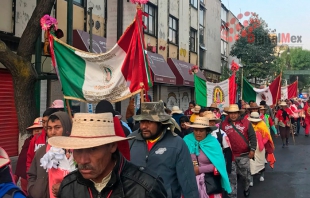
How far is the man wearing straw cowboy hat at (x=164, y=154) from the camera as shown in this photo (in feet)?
12.7

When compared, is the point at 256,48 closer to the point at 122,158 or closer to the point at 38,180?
the point at 38,180

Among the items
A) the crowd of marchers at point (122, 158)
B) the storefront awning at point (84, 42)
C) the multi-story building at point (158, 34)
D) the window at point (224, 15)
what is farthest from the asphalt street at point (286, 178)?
the window at point (224, 15)

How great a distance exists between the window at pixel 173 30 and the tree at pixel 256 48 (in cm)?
1157

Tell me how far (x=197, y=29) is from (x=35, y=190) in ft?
76.4

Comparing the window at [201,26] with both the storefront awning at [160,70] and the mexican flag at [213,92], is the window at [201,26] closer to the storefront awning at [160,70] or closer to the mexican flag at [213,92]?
the storefront awning at [160,70]

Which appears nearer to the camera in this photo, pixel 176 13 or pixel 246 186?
pixel 246 186

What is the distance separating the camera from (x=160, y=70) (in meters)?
17.4

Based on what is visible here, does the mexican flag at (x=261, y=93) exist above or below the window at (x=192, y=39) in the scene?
below

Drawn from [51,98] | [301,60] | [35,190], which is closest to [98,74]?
[35,190]

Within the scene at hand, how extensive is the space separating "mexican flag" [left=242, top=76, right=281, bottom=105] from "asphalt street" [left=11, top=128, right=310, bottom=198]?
2141 millimetres

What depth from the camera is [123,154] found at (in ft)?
8.26

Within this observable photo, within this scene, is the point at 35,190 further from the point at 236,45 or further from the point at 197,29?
the point at 236,45

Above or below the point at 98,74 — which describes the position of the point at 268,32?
above

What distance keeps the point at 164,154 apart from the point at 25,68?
363 cm
